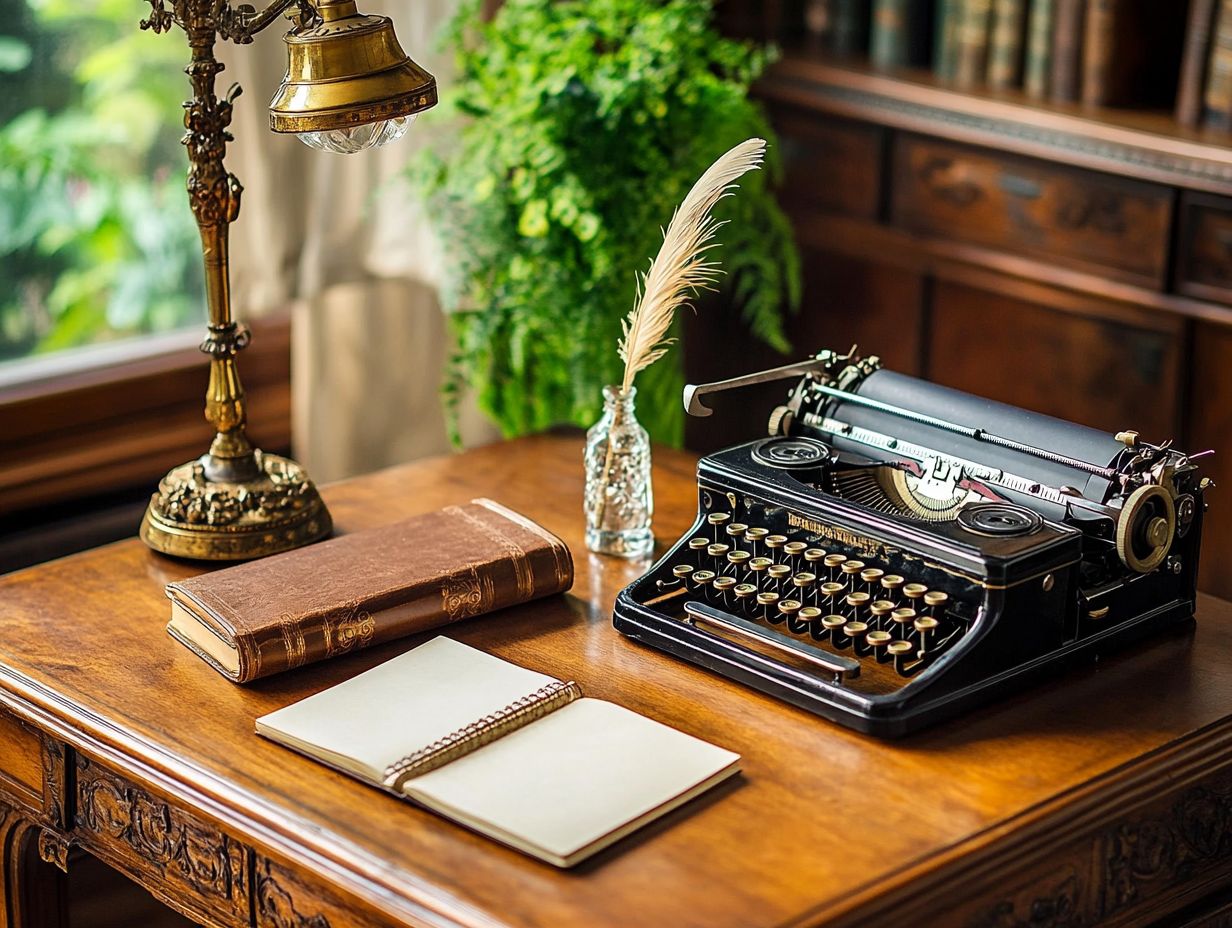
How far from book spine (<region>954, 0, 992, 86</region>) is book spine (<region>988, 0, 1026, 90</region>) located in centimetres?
1

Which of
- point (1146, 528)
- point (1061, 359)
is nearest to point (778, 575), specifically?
point (1146, 528)

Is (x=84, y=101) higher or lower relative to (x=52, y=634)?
higher

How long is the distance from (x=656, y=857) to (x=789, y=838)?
12 centimetres

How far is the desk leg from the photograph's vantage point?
6.21ft

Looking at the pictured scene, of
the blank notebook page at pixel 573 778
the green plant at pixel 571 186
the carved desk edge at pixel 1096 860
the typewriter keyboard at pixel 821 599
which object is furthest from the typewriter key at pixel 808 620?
the green plant at pixel 571 186

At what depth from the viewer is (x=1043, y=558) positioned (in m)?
1.65

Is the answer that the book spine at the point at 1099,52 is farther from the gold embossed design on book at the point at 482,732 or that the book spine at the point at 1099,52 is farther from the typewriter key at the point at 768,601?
the gold embossed design on book at the point at 482,732

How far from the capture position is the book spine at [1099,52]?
2881mm

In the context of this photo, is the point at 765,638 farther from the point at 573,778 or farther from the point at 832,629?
the point at 573,778

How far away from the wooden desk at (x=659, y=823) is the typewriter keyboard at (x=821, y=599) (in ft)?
0.24

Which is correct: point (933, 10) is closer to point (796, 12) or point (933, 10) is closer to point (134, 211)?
point (796, 12)

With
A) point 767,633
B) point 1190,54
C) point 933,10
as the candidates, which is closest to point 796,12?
point 933,10

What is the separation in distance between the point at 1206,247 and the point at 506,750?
1.65 metres

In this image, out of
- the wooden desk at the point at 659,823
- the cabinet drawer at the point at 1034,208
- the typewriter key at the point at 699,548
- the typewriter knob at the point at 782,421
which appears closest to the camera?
the wooden desk at the point at 659,823
